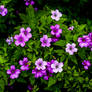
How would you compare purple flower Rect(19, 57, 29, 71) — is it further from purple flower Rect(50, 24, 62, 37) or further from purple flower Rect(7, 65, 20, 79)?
purple flower Rect(50, 24, 62, 37)

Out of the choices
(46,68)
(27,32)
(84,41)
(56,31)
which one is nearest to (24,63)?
(46,68)

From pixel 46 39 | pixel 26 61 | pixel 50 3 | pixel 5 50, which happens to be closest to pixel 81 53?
pixel 46 39

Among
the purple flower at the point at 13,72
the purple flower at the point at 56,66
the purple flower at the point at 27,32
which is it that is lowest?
the purple flower at the point at 13,72

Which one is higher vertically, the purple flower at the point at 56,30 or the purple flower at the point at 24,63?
the purple flower at the point at 56,30

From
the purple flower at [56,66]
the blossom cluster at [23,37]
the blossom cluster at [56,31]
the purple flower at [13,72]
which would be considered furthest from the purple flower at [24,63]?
the blossom cluster at [56,31]

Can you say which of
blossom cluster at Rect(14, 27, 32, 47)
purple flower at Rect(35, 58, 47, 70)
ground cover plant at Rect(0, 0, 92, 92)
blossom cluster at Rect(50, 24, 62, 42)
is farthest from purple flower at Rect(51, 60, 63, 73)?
blossom cluster at Rect(14, 27, 32, 47)

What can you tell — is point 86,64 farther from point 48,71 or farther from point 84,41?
point 48,71

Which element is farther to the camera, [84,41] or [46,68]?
[46,68]

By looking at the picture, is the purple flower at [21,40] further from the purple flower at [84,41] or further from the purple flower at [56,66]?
the purple flower at [84,41]
